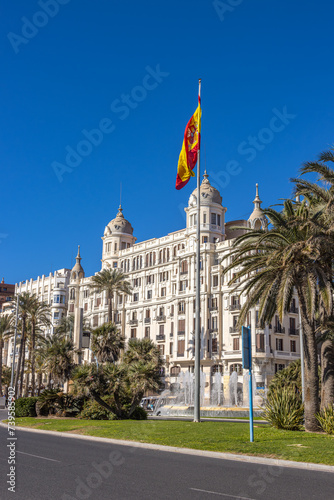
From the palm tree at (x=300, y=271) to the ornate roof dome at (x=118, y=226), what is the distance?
6728 cm

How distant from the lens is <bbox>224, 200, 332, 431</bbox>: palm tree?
20578 mm

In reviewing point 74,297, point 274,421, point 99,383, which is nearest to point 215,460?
point 274,421

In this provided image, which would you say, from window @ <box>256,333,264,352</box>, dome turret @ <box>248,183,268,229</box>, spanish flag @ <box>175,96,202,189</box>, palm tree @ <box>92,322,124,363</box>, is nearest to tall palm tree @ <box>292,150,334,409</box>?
spanish flag @ <box>175,96,202,189</box>

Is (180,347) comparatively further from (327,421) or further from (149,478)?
(149,478)

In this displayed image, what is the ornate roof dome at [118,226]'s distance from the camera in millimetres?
89750

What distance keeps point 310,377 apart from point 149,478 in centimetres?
1188

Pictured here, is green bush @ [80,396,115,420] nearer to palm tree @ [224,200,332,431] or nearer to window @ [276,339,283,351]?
palm tree @ [224,200,332,431]

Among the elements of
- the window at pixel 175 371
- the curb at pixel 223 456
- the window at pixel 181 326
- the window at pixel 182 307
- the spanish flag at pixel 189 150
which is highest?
the spanish flag at pixel 189 150

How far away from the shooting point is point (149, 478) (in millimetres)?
10734

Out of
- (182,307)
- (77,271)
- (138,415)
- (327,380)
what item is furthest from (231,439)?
(77,271)

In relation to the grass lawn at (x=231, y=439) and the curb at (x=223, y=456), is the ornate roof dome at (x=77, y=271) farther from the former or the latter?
the curb at (x=223, y=456)

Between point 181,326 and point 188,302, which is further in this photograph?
point 181,326

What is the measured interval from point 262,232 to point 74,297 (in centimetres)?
7644

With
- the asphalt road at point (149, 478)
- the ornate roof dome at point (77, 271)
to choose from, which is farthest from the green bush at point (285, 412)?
the ornate roof dome at point (77, 271)
